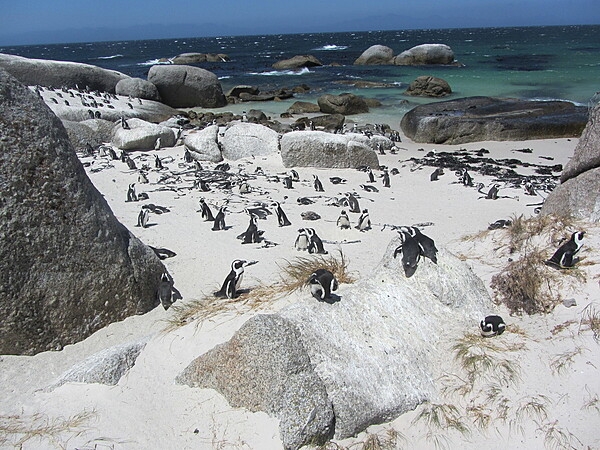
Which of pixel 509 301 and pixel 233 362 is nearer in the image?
pixel 233 362

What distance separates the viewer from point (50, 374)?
17.3 feet

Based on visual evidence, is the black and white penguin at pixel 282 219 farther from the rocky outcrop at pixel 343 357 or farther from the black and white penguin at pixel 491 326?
the black and white penguin at pixel 491 326

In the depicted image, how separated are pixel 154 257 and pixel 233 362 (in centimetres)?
287

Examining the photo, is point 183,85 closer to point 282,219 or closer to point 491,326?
point 282,219

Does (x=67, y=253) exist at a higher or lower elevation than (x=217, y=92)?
higher

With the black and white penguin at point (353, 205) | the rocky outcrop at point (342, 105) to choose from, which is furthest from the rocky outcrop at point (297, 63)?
the black and white penguin at point (353, 205)

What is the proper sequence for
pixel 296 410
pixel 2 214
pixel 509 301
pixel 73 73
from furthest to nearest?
pixel 73 73, pixel 509 301, pixel 2 214, pixel 296 410

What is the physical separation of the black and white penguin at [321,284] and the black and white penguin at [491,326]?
1507mm

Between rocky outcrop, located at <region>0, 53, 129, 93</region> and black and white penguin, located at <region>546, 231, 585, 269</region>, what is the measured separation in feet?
86.0

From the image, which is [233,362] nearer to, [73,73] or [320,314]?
[320,314]

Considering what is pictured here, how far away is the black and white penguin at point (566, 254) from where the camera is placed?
586 centimetres

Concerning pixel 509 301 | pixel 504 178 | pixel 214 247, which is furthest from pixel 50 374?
pixel 504 178

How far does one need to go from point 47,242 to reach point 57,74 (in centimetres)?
2493

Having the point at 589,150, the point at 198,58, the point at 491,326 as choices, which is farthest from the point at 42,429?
the point at 198,58
